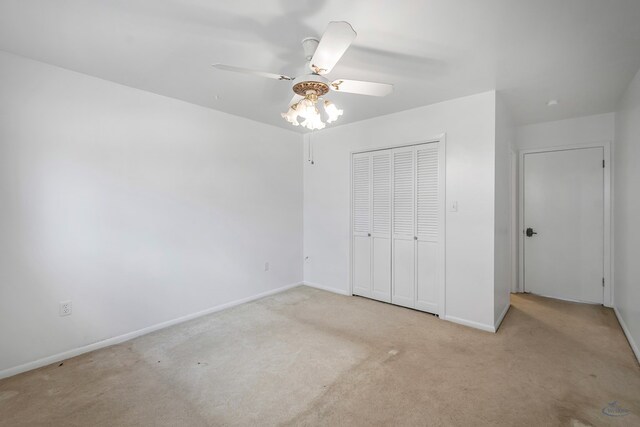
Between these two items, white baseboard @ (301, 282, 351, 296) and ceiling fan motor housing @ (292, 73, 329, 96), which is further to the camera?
white baseboard @ (301, 282, 351, 296)

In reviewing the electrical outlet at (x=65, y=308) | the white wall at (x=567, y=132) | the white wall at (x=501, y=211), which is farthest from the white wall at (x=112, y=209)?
the white wall at (x=567, y=132)

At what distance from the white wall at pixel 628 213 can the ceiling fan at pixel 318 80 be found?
240cm

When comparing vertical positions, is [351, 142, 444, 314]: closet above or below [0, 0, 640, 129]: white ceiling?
below

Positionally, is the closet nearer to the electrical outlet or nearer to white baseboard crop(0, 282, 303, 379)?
white baseboard crop(0, 282, 303, 379)

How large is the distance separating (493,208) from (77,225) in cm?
384

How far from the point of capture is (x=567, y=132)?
3.88 meters

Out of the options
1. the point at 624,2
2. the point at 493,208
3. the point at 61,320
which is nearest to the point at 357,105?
the point at 493,208

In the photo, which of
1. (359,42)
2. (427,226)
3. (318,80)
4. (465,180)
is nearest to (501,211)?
(465,180)

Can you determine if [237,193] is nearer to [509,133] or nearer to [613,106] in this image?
[509,133]

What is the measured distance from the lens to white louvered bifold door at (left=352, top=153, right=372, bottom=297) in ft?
13.0

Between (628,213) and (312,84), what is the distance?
10.6ft

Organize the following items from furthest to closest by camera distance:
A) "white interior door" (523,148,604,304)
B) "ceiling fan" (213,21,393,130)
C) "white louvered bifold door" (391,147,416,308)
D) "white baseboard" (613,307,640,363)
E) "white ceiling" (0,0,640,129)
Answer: "white interior door" (523,148,604,304) → "white louvered bifold door" (391,147,416,308) → "white baseboard" (613,307,640,363) → "white ceiling" (0,0,640,129) → "ceiling fan" (213,21,393,130)

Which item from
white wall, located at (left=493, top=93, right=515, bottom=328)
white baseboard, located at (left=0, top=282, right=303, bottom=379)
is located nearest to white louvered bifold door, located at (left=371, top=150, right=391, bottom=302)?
white wall, located at (left=493, top=93, right=515, bottom=328)

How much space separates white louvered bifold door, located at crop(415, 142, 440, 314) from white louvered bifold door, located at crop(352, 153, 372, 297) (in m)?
0.69
